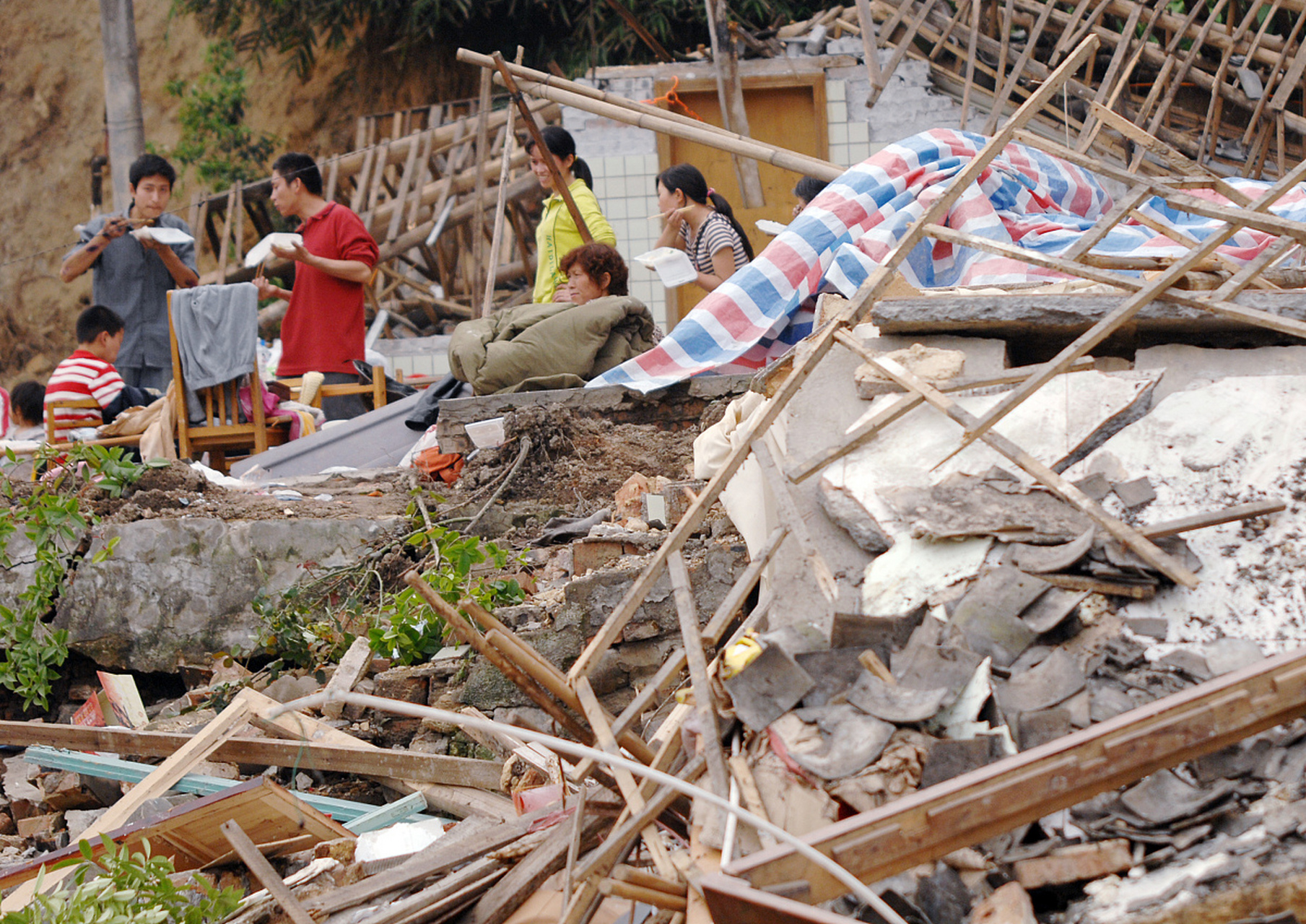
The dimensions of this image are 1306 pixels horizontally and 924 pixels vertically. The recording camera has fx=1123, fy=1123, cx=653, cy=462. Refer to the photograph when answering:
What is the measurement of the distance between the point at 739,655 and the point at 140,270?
18.1ft

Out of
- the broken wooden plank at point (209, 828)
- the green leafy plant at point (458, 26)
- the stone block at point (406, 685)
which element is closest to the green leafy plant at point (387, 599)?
the stone block at point (406, 685)

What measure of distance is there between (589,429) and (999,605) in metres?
2.85

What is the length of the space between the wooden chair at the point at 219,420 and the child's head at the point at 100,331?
0.45 metres

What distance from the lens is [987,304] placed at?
109 inches

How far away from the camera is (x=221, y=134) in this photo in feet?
42.3

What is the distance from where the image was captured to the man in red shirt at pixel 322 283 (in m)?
6.22

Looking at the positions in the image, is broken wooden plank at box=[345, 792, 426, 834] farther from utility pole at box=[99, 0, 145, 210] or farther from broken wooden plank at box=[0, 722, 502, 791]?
utility pole at box=[99, 0, 145, 210]

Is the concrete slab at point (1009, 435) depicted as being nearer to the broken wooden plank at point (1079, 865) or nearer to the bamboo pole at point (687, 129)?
the broken wooden plank at point (1079, 865)

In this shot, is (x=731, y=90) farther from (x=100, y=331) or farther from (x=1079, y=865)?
(x=1079, y=865)

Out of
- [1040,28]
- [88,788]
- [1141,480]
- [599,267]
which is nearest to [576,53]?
[1040,28]

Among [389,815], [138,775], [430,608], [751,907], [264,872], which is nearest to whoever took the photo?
[751,907]

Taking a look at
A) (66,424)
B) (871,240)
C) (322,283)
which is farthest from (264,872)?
(322,283)

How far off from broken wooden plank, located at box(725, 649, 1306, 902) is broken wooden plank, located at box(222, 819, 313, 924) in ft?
4.05

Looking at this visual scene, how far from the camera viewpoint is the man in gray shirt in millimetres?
6359
